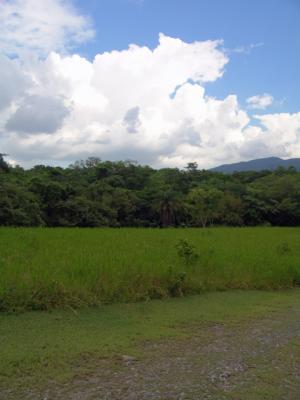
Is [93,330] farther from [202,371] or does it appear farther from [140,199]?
[140,199]

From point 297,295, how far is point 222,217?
49.9 m

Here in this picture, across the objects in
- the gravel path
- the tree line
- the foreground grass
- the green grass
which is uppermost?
the tree line

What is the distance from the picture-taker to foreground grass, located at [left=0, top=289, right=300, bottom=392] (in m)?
3.50

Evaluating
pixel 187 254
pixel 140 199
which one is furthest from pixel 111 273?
pixel 140 199

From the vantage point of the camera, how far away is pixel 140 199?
190 ft

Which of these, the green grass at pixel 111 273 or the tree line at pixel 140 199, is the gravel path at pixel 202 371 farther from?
the tree line at pixel 140 199

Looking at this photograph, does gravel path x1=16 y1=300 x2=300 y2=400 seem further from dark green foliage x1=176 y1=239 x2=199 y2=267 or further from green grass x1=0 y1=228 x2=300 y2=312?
dark green foliage x1=176 y1=239 x2=199 y2=267

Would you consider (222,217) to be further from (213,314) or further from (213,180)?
(213,314)

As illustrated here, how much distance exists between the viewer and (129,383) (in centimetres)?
328

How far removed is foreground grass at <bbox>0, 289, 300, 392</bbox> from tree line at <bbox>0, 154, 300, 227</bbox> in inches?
1134

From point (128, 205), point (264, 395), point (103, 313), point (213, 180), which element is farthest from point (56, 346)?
point (213, 180)

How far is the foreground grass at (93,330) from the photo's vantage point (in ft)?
11.5

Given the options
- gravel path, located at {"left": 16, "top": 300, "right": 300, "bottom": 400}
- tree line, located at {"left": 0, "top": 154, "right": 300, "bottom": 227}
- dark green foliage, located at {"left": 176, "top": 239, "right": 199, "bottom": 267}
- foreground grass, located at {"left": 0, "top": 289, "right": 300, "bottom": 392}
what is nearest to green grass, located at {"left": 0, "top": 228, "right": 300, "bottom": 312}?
dark green foliage, located at {"left": 176, "top": 239, "right": 199, "bottom": 267}

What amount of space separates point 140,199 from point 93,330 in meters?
53.4
